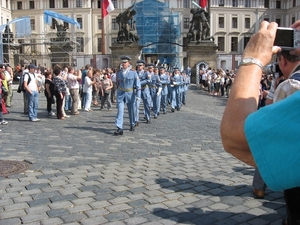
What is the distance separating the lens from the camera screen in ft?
4.36

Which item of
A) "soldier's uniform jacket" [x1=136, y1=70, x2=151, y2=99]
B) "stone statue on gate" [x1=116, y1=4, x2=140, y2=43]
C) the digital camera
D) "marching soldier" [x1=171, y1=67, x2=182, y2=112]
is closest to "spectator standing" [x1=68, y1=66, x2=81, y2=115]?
"soldier's uniform jacket" [x1=136, y1=70, x2=151, y2=99]

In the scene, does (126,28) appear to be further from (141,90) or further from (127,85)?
(127,85)

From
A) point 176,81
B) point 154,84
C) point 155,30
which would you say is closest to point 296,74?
point 154,84

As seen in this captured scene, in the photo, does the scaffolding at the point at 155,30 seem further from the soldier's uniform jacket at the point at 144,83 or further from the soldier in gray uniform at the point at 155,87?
the soldier's uniform jacket at the point at 144,83

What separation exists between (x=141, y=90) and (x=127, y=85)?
2.54m

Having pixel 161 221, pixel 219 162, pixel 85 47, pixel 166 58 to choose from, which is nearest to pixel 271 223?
pixel 161 221

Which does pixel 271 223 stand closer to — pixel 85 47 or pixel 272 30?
pixel 272 30

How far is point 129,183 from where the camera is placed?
16.9ft

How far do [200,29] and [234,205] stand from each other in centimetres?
3464

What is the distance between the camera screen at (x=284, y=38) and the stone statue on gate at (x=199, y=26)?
121 feet

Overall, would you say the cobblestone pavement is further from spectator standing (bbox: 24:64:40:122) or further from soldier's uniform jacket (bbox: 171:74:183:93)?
soldier's uniform jacket (bbox: 171:74:183:93)

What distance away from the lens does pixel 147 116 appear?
1189cm

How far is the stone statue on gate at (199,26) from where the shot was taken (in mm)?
37188

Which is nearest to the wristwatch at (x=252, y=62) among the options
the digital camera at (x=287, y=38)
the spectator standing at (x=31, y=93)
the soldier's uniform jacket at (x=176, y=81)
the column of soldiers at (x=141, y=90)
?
the digital camera at (x=287, y=38)
